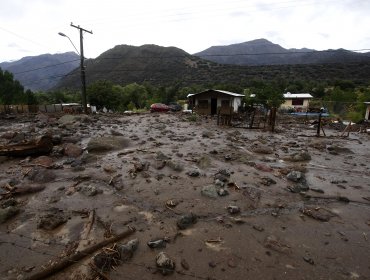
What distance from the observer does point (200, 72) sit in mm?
81562

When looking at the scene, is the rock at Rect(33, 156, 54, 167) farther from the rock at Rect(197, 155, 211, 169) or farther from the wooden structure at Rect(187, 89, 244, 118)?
the wooden structure at Rect(187, 89, 244, 118)

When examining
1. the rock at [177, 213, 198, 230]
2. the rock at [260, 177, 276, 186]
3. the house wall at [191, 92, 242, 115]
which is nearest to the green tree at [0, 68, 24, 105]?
the house wall at [191, 92, 242, 115]

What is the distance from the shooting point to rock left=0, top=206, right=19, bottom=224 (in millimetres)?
5379

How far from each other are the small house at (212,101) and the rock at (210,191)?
83.0 feet

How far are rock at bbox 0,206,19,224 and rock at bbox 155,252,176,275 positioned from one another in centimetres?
349

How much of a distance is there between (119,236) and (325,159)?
365 inches

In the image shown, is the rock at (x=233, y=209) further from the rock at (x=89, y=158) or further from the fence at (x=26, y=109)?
the fence at (x=26, y=109)

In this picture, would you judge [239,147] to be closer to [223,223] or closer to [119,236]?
[223,223]

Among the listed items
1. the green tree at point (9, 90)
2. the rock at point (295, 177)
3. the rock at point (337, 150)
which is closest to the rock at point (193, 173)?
the rock at point (295, 177)

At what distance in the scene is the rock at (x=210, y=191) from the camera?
655cm

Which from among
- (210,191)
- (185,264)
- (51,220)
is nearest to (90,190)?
(51,220)

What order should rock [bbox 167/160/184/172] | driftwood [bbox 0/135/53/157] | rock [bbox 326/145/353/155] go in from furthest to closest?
rock [bbox 326/145/353/155] → driftwood [bbox 0/135/53/157] → rock [bbox 167/160/184/172]

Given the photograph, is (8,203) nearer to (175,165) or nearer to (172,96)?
(175,165)

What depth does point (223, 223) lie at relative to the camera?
211 inches
